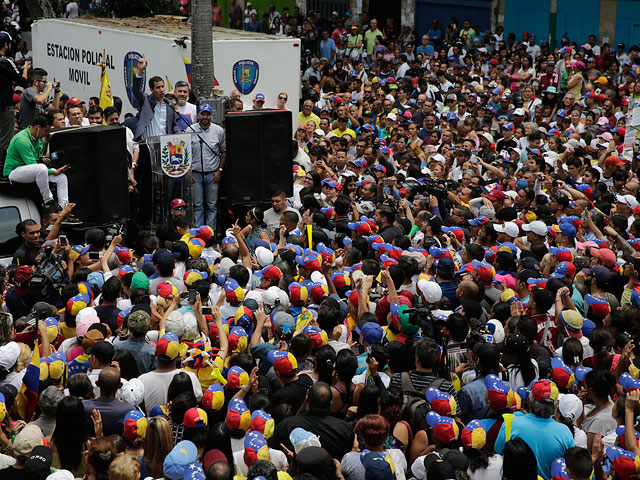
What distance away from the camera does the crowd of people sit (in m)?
5.73

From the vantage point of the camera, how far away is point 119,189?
10.9 metres

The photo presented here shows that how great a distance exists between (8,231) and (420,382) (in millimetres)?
5112

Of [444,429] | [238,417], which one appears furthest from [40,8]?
[444,429]

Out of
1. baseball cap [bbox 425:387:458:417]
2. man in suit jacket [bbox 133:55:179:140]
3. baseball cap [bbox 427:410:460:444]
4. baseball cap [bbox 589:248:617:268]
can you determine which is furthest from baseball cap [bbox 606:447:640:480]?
man in suit jacket [bbox 133:55:179:140]

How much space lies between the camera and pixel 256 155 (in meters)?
12.0

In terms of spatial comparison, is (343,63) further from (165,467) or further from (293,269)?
(165,467)

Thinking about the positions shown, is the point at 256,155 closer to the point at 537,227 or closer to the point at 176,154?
the point at 176,154

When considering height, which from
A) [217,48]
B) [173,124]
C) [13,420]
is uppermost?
[217,48]

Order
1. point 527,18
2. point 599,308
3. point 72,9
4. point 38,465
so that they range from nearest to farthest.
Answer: point 38,465
point 599,308
point 527,18
point 72,9

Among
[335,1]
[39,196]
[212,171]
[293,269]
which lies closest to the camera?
[293,269]

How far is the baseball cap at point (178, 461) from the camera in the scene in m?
5.25

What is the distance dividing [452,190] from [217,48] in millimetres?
5051

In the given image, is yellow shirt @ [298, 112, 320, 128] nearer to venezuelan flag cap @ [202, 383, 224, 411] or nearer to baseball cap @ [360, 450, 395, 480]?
venezuelan flag cap @ [202, 383, 224, 411]

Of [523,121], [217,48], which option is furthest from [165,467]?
[523,121]
